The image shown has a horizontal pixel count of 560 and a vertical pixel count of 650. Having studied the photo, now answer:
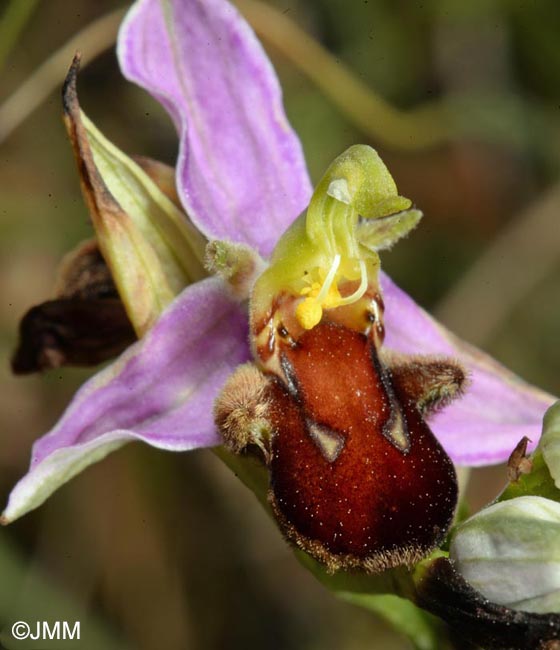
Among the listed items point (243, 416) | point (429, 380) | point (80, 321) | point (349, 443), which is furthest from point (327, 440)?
point (80, 321)

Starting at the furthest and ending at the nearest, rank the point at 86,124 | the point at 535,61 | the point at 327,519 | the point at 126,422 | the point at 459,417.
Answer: the point at 535,61
the point at 459,417
the point at 86,124
the point at 126,422
the point at 327,519

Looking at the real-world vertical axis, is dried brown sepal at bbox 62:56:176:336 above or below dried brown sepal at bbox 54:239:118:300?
above

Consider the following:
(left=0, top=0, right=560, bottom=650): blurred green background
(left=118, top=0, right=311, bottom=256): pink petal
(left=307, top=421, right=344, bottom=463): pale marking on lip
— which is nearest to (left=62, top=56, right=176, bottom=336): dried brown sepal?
(left=118, top=0, right=311, bottom=256): pink petal

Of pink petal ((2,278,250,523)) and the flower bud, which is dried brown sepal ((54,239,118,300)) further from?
the flower bud

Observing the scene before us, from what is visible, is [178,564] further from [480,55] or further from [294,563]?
[480,55]

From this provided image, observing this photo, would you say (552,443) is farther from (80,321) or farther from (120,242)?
(80,321)

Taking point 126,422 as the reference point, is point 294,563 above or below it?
below

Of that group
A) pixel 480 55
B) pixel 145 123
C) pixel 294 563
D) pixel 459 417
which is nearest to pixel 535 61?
pixel 480 55
